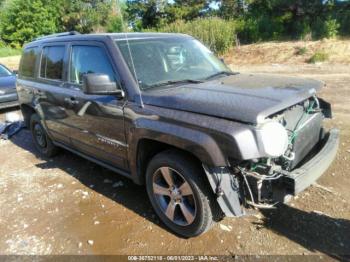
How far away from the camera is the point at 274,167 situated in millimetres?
2807

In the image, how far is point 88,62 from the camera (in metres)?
4.07

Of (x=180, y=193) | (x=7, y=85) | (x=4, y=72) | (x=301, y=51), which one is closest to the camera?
(x=180, y=193)

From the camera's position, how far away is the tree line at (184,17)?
1927cm

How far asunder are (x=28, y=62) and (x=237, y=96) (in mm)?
4145

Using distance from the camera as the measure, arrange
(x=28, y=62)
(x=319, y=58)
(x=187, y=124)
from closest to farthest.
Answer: (x=187, y=124) < (x=28, y=62) < (x=319, y=58)

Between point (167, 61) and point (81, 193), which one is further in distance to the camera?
point (81, 193)

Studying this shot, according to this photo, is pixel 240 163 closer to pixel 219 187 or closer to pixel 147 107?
pixel 219 187

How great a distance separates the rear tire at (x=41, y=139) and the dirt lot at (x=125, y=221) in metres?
0.54

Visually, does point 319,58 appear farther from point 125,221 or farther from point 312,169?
point 125,221

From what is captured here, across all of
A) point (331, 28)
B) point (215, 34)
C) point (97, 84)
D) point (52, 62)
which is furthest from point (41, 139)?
point (331, 28)

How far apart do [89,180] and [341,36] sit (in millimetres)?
17065

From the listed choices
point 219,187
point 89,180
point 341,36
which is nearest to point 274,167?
point 219,187

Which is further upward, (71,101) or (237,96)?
(237,96)

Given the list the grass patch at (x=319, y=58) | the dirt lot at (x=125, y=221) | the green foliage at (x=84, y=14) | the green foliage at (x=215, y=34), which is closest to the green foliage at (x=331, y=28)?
the grass patch at (x=319, y=58)
